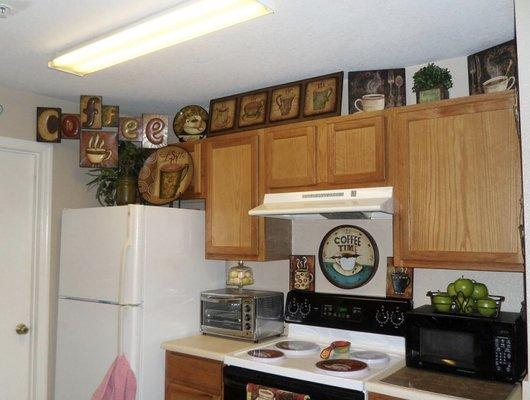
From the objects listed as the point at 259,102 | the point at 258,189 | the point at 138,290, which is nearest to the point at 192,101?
the point at 259,102

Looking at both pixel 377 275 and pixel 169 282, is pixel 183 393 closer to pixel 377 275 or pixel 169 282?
pixel 169 282

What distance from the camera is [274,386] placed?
239cm

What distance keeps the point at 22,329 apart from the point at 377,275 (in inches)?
94.1

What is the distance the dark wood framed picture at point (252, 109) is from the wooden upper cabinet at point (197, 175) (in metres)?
0.33

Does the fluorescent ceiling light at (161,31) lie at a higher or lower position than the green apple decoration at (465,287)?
higher

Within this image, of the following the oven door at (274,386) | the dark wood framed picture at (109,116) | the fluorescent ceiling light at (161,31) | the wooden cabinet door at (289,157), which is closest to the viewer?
the fluorescent ceiling light at (161,31)

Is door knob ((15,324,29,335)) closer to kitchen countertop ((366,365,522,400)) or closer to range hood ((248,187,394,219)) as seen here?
range hood ((248,187,394,219))

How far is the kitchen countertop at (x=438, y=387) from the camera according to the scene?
1956mm

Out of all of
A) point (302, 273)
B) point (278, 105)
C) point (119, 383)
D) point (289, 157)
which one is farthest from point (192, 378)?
point (278, 105)

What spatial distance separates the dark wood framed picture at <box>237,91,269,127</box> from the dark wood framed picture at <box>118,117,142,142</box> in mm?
773

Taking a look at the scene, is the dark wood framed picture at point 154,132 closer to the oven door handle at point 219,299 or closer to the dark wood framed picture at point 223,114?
the dark wood framed picture at point 223,114

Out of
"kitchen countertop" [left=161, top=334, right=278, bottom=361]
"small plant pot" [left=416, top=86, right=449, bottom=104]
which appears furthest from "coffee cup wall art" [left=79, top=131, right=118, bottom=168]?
"small plant pot" [left=416, top=86, right=449, bottom=104]

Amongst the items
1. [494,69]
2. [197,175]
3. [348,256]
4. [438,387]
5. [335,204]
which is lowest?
[438,387]

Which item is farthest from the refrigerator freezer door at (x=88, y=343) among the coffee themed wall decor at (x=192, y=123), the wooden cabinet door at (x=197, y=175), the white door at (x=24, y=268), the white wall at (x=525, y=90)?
the white wall at (x=525, y=90)
